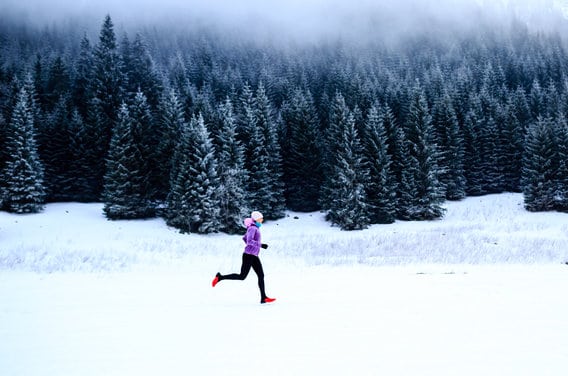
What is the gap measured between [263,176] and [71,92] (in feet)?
114

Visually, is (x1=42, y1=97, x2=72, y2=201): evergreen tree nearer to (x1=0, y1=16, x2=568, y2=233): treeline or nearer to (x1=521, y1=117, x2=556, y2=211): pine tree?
(x1=0, y1=16, x2=568, y2=233): treeline

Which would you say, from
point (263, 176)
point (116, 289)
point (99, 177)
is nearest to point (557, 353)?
point (116, 289)

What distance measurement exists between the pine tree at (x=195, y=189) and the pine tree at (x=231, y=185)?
1.00 meters

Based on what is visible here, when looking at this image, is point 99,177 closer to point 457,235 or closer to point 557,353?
point 457,235

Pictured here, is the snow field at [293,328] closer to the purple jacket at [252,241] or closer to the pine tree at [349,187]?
the purple jacket at [252,241]

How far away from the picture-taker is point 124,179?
38250mm

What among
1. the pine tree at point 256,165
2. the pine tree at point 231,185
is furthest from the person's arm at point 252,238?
the pine tree at point 256,165

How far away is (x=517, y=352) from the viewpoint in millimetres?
4402

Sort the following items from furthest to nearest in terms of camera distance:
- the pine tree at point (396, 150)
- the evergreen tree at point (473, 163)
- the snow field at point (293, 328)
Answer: the evergreen tree at point (473, 163), the pine tree at point (396, 150), the snow field at point (293, 328)

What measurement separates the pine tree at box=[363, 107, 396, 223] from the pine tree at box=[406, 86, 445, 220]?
255 centimetres

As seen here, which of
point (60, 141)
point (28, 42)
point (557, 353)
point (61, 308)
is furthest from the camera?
point (28, 42)

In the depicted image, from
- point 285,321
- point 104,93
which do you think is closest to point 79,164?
point 104,93

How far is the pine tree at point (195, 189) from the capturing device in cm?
3522

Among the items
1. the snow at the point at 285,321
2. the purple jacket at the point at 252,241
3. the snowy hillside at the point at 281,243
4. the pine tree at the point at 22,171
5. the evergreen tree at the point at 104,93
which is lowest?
the snowy hillside at the point at 281,243
